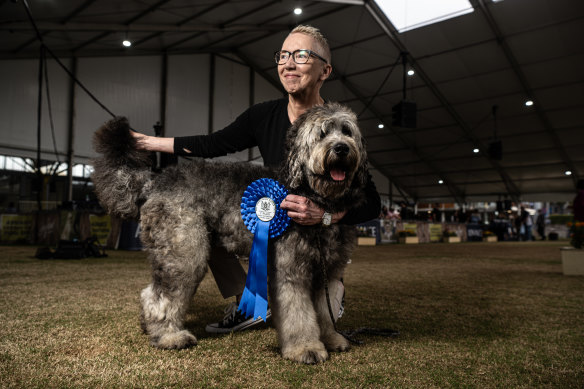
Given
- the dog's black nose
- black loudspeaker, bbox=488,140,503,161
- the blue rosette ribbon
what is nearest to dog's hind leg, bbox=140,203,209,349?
the blue rosette ribbon

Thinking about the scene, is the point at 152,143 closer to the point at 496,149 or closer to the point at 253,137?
the point at 253,137

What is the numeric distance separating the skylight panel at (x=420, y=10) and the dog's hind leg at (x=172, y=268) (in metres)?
16.1

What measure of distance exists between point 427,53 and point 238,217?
60.1ft

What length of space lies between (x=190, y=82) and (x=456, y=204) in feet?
73.4

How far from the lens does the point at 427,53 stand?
58.9 feet

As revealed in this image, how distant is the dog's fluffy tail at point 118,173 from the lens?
2.24 meters

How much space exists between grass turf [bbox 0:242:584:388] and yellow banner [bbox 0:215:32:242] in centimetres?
869

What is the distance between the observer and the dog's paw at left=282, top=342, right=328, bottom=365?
6.13 ft

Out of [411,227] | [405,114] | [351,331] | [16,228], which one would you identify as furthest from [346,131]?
[411,227]

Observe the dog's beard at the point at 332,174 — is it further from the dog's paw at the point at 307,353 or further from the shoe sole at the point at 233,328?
the shoe sole at the point at 233,328

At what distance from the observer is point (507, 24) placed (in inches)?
614

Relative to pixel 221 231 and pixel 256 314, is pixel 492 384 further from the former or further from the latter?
pixel 221 231

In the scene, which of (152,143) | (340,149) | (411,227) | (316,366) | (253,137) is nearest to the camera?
(316,366)

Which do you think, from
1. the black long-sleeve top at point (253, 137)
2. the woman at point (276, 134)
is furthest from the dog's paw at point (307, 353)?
the black long-sleeve top at point (253, 137)
